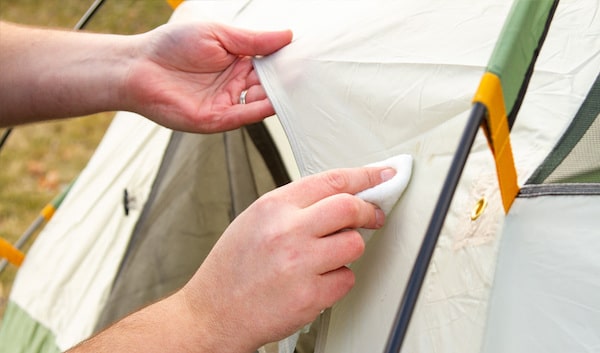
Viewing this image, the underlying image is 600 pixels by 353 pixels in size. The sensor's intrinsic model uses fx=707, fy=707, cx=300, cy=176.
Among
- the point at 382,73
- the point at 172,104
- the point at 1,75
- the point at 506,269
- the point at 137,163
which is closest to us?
the point at 506,269

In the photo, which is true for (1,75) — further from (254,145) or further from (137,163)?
(254,145)

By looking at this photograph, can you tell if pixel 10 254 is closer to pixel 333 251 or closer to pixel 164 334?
pixel 164 334

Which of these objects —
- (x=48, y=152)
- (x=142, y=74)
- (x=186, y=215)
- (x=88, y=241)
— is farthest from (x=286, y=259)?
(x=48, y=152)

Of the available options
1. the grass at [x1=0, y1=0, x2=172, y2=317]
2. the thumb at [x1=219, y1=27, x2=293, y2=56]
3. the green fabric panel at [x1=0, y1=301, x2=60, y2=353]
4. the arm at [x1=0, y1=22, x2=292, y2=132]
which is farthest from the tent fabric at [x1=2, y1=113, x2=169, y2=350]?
the grass at [x1=0, y1=0, x2=172, y2=317]

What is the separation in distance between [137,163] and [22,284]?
33 centimetres

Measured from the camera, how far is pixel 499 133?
56cm

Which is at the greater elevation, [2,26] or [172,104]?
[2,26]

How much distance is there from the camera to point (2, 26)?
120 cm

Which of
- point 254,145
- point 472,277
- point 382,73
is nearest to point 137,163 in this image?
point 254,145

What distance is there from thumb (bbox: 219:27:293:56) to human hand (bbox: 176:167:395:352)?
263 millimetres

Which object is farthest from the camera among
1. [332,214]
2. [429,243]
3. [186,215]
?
[186,215]

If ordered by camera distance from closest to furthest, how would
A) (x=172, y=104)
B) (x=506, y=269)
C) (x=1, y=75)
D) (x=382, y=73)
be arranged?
(x=506, y=269) → (x=382, y=73) → (x=172, y=104) → (x=1, y=75)

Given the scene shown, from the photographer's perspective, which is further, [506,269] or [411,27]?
[411,27]

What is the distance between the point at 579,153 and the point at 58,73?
31.0 inches
